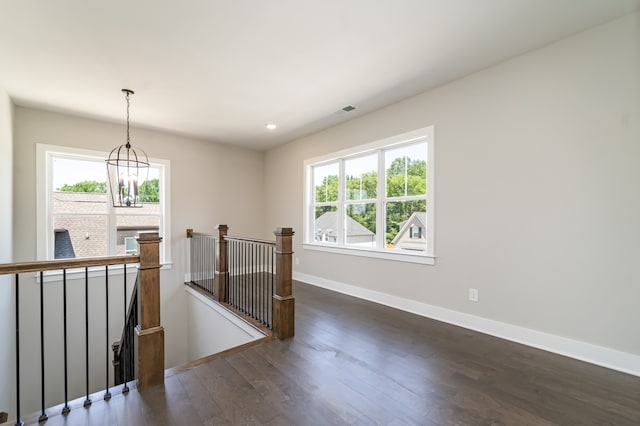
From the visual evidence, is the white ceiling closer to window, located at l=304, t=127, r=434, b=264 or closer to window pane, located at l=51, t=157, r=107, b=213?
window, located at l=304, t=127, r=434, b=264

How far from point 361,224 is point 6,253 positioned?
14.4ft

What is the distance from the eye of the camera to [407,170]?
12.2 ft

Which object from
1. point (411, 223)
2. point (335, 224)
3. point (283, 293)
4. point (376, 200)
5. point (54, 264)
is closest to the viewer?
point (54, 264)

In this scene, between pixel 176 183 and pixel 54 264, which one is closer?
pixel 54 264

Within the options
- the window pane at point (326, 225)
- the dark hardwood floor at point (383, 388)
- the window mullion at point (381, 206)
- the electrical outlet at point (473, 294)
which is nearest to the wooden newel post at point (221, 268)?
the dark hardwood floor at point (383, 388)

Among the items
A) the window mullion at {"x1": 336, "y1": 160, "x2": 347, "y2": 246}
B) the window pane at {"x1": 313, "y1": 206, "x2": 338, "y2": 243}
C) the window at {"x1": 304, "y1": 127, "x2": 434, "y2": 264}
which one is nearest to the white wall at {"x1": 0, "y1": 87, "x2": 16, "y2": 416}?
the window at {"x1": 304, "y1": 127, "x2": 434, "y2": 264}

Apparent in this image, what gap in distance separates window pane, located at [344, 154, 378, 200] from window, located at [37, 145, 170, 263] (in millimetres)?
3160

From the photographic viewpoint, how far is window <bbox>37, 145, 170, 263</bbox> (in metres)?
3.99

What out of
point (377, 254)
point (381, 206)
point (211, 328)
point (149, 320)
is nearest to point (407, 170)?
point (381, 206)

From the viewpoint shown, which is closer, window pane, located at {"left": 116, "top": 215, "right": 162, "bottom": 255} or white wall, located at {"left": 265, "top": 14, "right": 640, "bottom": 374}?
white wall, located at {"left": 265, "top": 14, "right": 640, "bottom": 374}

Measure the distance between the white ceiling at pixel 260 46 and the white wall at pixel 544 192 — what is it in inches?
11.1

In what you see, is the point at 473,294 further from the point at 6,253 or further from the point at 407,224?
the point at 6,253

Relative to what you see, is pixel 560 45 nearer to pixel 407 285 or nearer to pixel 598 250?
pixel 598 250

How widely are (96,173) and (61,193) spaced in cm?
52
